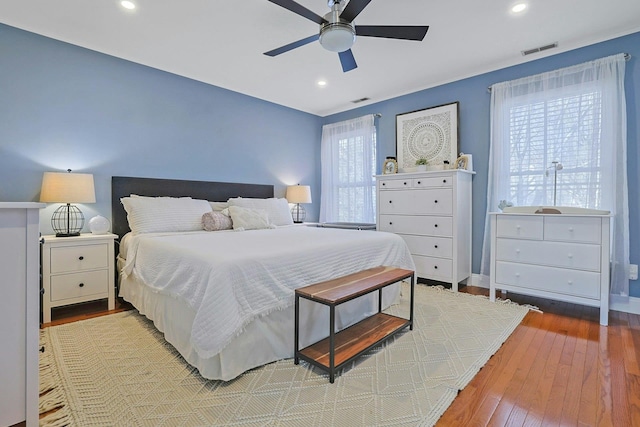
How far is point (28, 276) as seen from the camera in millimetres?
1161

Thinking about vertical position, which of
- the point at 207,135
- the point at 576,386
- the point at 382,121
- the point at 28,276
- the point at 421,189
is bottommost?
the point at 576,386

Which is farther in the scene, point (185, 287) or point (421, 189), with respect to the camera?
point (421, 189)

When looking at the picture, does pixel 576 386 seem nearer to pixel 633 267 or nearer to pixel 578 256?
pixel 578 256

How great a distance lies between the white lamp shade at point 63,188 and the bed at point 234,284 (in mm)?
379

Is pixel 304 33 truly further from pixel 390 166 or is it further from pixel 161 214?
pixel 161 214

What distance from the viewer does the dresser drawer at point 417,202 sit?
3.40 m

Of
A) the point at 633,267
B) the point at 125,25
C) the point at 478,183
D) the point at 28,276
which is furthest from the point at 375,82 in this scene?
the point at 28,276

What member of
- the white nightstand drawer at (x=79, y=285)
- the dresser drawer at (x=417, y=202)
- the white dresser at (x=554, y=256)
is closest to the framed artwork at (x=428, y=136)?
the dresser drawer at (x=417, y=202)

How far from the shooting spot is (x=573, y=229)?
263cm

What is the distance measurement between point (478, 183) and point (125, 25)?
153 inches

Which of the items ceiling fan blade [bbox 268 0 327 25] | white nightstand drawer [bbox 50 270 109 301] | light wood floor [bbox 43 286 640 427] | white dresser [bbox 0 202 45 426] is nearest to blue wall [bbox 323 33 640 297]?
light wood floor [bbox 43 286 640 427]

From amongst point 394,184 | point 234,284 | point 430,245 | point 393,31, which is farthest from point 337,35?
point 430,245

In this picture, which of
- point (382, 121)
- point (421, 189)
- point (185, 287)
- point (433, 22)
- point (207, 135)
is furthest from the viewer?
point (382, 121)

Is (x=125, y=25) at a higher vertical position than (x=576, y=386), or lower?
higher
